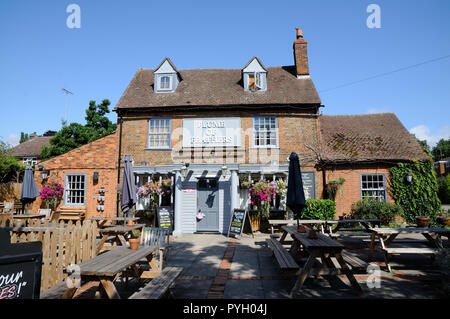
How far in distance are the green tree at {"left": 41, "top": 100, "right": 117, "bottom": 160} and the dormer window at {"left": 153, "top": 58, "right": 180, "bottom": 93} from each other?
1812cm

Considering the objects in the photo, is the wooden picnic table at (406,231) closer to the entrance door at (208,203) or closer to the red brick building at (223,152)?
the red brick building at (223,152)

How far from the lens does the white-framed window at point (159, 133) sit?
13.4 meters

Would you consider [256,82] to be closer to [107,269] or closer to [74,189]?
[74,189]

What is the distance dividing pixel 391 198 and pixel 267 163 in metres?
6.37

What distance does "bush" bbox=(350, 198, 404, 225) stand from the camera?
477 inches

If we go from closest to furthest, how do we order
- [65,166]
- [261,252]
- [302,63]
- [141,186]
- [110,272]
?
1. [110,272]
2. [261,252]
3. [141,186]
4. [65,166]
5. [302,63]

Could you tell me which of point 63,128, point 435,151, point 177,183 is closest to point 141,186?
point 177,183

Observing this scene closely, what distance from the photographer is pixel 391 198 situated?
42.0 ft

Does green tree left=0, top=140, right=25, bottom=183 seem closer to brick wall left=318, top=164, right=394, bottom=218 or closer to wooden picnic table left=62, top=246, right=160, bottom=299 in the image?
wooden picnic table left=62, top=246, right=160, bottom=299

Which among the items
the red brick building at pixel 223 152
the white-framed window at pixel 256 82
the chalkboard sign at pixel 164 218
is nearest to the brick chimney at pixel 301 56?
the red brick building at pixel 223 152

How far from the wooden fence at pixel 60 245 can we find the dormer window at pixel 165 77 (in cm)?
954

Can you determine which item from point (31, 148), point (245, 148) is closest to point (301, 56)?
point (245, 148)

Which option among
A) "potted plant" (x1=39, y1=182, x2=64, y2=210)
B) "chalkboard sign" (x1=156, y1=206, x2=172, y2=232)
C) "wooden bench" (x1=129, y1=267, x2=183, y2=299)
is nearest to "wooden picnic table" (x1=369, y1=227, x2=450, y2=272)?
A: "wooden bench" (x1=129, y1=267, x2=183, y2=299)

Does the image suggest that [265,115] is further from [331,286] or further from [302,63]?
[331,286]
